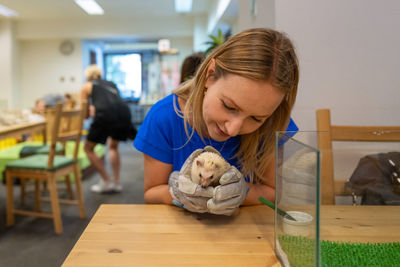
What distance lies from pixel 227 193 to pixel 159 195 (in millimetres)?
314

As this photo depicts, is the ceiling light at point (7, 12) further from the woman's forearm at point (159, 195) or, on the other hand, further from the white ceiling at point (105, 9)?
the woman's forearm at point (159, 195)

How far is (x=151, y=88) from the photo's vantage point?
7645 millimetres

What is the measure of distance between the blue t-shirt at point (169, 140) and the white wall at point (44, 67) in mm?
8162

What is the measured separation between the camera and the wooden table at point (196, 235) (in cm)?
52

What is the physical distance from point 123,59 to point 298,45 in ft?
29.6

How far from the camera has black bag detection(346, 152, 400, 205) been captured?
598 millimetres

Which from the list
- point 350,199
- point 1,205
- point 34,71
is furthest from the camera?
point 34,71

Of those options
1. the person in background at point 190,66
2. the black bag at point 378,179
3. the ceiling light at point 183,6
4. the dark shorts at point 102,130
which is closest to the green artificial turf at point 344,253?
the black bag at point 378,179

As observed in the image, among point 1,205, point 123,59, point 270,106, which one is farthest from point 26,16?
point 270,106

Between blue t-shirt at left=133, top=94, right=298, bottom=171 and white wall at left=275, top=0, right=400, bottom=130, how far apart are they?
0.53m

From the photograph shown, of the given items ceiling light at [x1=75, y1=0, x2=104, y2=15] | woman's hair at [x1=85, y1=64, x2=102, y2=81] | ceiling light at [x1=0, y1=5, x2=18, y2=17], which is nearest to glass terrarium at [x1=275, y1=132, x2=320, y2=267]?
woman's hair at [x1=85, y1=64, x2=102, y2=81]

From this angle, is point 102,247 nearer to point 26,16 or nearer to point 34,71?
point 26,16

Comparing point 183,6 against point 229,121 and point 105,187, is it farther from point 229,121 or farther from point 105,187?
point 229,121

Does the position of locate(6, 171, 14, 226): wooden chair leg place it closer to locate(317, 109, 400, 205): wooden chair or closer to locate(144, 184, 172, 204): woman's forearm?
locate(144, 184, 172, 204): woman's forearm
